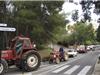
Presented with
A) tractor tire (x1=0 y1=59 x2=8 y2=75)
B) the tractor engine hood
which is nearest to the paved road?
the tractor engine hood

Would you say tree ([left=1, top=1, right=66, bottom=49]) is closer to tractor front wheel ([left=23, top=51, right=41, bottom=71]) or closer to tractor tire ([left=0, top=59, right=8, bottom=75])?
tractor front wheel ([left=23, top=51, right=41, bottom=71])

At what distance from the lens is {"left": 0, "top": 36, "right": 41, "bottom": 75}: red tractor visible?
19938mm

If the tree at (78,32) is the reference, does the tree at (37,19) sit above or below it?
above

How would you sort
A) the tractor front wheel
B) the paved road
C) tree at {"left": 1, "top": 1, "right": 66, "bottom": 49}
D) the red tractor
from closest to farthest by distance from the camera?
the paved road → the red tractor → the tractor front wheel → tree at {"left": 1, "top": 1, "right": 66, "bottom": 49}

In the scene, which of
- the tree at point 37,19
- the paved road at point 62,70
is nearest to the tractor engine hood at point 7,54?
the paved road at point 62,70

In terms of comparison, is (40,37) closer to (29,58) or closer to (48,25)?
(48,25)

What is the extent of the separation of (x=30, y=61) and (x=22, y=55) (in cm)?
79

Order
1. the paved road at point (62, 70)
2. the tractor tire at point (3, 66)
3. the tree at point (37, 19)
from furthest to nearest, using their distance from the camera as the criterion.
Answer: the tree at point (37, 19)
the paved road at point (62, 70)
the tractor tire at point (3, 66)

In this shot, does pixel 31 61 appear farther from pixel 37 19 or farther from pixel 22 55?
pixel 37 19

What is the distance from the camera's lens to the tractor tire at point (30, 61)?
65.7 ft

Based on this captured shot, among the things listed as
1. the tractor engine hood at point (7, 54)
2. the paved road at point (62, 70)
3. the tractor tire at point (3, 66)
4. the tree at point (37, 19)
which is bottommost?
the paved road at point (62, 70)

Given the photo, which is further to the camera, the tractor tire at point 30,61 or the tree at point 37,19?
the tree at point 37,19

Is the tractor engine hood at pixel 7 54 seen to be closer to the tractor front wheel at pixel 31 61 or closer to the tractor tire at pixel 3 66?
the tractor front wheel at pixel 31 61

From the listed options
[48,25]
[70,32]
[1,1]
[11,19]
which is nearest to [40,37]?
[48,25]
